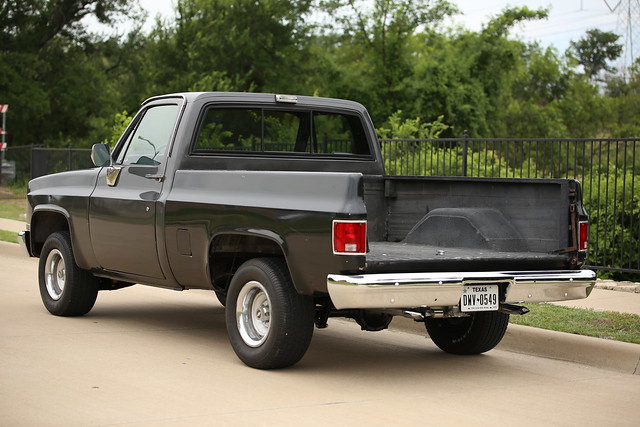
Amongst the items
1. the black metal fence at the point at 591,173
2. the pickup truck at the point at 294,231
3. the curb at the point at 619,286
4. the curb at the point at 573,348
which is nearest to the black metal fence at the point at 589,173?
the black metal fence at the point at 591,173

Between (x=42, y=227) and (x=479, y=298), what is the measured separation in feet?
16.6

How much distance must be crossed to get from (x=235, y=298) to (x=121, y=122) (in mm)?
17612

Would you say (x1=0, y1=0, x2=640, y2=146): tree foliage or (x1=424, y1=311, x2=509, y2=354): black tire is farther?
(x1=0, y1=0, x2=640, y2=146): tree foliage

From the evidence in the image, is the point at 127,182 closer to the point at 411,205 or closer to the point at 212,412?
the point at 411,205

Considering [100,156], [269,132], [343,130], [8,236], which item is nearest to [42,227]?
[100,156]

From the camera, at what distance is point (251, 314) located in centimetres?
738

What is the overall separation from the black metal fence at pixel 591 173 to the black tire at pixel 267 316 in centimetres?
572

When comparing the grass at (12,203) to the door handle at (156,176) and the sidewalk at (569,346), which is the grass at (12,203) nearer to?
the door handle at (156,176)

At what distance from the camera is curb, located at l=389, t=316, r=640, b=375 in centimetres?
786

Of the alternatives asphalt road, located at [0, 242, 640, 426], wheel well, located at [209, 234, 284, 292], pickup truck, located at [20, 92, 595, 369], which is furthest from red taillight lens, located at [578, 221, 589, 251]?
wheel well, located at [209, 234, 284, 292]

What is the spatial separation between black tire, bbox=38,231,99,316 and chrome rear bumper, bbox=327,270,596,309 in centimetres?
377

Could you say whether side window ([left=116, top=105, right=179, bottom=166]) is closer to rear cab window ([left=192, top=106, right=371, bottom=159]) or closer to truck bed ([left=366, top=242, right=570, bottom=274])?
rear cab window ([left=192, top=106, right=371, bottom=159])

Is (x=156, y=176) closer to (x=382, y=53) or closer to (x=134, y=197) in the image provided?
(x=134, y=197)

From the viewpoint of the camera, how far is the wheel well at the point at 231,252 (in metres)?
7.30
